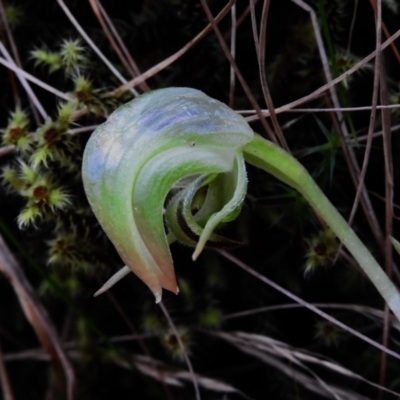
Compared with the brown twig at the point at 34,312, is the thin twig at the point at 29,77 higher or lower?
higher

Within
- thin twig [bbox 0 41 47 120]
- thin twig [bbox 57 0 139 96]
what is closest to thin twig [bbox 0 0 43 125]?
thin twig [bbox 0 41 47 120]

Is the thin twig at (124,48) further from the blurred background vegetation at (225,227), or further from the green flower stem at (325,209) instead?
the green flower stem at (325,209)

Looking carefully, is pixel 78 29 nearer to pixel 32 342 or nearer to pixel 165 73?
pixel 165 73

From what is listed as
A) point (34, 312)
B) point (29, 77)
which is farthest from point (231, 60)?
point (34, 312)

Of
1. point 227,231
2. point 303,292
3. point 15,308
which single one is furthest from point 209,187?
point 15,308

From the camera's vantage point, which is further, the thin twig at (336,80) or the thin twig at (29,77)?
the thin twig at (29,77)

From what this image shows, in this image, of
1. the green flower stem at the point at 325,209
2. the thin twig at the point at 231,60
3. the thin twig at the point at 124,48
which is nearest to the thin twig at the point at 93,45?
the thin twig at the point at 124,48
